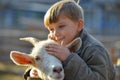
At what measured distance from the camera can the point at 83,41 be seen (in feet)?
15.1

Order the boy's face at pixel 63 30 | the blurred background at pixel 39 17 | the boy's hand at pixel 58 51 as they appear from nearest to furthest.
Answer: the boy's hand at pixel 58 51
the boy's face at pixel 63 30
the blurred background at pixel 39 17

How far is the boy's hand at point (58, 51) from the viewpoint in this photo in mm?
4258

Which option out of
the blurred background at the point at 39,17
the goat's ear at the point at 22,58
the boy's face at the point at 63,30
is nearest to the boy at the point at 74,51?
the boy's face at the point at 63,30

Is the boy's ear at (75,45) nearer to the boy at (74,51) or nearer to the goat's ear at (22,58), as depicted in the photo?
the boy at (74,51)

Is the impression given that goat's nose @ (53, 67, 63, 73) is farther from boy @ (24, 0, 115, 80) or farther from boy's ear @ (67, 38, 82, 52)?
boy's ear @ (67, 38, 82, 52)

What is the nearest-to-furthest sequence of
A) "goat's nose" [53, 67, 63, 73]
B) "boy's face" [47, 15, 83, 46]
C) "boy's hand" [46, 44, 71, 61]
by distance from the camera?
1. "goat's nose" [53, 67, 63, 73]
2. "boy's hand" [46, 44, 71, 61]
3. "boy's face" [47, 15, 83, 46]

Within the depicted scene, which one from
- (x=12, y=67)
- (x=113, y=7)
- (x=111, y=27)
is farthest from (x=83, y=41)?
(x=113, y=7)

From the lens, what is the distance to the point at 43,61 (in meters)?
4.22

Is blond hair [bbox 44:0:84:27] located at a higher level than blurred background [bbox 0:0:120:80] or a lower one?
higher

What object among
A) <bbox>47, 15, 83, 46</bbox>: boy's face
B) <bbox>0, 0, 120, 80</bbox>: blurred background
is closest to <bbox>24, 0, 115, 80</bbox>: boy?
<bbox>47, 15, 83, 46</bbox>: boy's face

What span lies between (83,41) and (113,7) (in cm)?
2648

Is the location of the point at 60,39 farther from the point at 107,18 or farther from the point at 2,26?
the point at 107,18

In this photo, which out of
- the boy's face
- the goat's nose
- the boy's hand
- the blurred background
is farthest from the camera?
the blurred background

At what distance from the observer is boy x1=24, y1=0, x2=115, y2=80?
4328 millimetres
